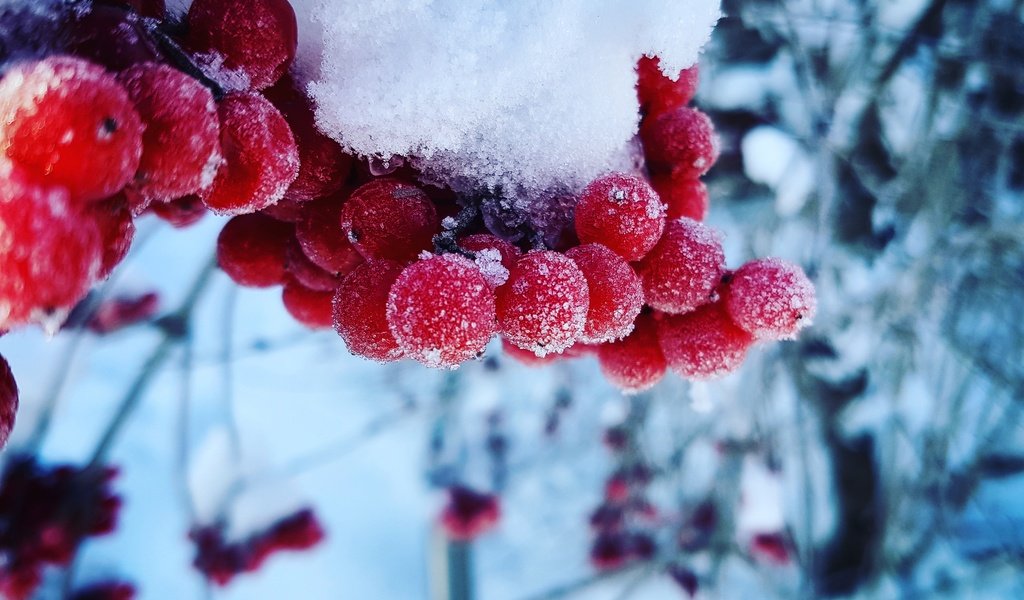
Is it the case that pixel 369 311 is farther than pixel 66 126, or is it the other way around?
pixel 369 311

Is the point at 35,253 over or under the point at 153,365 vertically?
over

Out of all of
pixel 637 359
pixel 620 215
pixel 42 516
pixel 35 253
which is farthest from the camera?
pixel 42 516

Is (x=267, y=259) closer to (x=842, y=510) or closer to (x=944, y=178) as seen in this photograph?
(x=944, y=178)

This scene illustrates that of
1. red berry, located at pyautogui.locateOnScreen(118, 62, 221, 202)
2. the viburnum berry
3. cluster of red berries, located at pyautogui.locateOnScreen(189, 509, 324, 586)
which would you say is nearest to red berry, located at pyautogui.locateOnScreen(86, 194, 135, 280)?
red berry, located at pyautogui.locateOnScreen(118, 62, 221, 202)

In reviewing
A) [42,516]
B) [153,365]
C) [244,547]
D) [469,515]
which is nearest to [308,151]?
[153,365]

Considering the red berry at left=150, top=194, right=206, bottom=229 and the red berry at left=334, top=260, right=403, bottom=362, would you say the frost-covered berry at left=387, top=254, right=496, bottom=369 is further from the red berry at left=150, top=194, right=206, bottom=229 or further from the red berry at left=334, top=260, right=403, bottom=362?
the red berry at left=150, top=194, right=206, bottom=229

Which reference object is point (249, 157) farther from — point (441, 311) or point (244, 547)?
point (244, 547)

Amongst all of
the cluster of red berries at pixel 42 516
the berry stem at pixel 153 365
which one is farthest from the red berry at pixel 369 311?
the cluster of red berries at pixel 42 516
